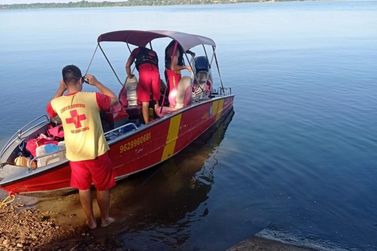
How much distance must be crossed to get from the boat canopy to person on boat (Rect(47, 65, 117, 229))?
2575 mm

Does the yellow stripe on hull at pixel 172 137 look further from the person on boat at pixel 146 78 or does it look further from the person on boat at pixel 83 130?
the person on boat at pixel 83 130

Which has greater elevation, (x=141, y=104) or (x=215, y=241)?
(x=141, y=104)

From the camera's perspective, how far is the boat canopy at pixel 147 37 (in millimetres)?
6949

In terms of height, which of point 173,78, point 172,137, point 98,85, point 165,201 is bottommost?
point 165,201

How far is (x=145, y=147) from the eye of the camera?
20.4 ft

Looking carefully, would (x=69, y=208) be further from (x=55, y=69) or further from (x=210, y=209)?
(x=55, y=69)

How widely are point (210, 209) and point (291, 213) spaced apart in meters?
1.07

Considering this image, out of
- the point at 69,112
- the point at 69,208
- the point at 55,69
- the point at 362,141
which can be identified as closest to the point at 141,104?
the point at 69,208

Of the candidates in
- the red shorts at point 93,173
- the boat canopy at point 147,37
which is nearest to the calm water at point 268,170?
the red shorts at point 93,173

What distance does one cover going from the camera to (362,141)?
308 inches

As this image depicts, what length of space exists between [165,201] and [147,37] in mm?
3644

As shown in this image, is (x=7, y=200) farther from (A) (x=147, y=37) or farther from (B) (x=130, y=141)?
(A) (x=147, y=37)

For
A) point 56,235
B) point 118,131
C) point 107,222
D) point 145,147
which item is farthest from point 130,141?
point 56,235

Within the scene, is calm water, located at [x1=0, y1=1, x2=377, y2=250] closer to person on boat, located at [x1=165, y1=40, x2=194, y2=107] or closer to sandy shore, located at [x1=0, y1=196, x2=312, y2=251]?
sandy shore, located at [x1=0, y1=196, x2=312, y2=251]
